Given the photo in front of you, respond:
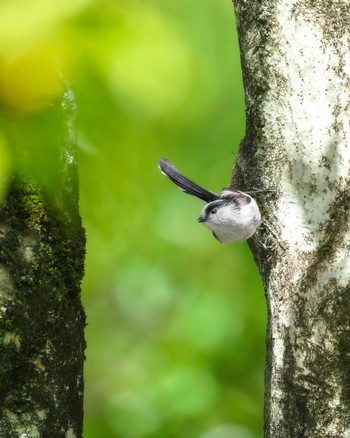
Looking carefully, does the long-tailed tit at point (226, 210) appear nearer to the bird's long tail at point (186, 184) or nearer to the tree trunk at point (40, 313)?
the bird's long tail at point (186, 184)

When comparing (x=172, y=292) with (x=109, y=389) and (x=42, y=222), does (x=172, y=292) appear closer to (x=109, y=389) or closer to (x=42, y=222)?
(x=109, y=389)

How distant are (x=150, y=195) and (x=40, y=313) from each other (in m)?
0.83

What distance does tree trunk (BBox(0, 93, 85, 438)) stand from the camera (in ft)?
9.52

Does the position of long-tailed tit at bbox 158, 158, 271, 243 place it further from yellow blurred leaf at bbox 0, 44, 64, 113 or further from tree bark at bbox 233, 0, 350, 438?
yellow blurred leaf at bbox 0, 44, 64, 113

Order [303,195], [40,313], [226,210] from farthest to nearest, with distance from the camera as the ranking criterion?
[226,210]
[303,195]
[40,313]

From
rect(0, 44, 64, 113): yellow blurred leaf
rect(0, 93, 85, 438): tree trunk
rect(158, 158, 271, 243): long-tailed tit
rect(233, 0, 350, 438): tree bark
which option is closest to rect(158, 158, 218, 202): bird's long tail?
rect(158, 158, 271, 243): long-tailed tit

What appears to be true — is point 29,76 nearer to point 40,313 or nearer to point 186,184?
point 40,313

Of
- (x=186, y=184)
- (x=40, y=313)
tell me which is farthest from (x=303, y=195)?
(x=40, y=313)

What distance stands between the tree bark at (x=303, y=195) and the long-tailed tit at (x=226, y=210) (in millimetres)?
261

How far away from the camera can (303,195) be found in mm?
3746

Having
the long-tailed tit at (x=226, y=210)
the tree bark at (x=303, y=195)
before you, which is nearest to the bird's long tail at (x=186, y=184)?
the long-tailed tit at (x=226, y=210)

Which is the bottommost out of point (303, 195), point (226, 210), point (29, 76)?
point (29, 76)

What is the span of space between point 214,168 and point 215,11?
1850 millimetres

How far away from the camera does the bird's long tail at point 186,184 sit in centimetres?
471
